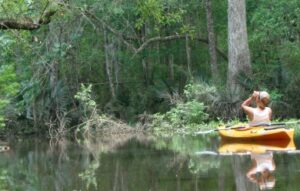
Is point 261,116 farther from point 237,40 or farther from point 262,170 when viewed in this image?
point 237,40

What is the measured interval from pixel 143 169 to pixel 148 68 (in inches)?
928

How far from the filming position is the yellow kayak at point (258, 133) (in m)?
17.8

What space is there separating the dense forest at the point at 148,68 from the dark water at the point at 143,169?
6718mm

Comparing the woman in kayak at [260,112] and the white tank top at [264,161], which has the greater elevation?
the woman in kayak at [260,112]

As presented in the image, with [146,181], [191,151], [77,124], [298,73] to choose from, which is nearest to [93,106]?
[77,124]

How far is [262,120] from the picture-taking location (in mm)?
19672

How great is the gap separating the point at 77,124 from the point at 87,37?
22.8ft

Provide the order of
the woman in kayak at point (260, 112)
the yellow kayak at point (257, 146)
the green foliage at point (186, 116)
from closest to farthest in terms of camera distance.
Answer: the yellow kayak at point (257, 146) → the woman in kayak at point (260, 112) → the green foliage at point (186, 116)

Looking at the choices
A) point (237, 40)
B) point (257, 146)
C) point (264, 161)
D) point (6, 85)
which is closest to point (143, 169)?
point (264, 161)

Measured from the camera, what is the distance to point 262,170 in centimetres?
1223

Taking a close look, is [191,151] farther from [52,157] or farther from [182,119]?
[182,119]

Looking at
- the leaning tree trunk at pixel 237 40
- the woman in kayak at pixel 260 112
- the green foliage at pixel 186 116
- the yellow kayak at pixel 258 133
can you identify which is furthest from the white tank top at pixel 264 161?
the leaning tree trunk at pixel 237 40

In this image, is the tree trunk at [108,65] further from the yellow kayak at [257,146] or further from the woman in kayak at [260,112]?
the yellow kayak at [257,146]

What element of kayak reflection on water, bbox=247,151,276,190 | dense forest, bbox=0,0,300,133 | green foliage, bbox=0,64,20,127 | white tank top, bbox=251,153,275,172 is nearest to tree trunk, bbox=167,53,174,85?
dense forest, bbox=0,0,300,133
